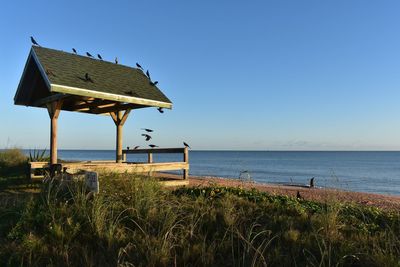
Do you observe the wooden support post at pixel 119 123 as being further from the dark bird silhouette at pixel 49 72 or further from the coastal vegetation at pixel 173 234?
the coastal vegetation at pixel 173 234

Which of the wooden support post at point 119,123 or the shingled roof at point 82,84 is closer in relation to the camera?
the shingled roof at point 82,84

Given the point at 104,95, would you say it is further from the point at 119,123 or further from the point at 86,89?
the point at 119,123

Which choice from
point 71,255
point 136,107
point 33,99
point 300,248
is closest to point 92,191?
point 71,255

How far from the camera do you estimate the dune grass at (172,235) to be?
457cm

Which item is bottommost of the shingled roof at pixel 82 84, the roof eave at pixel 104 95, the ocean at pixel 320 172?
the ocean at pixel 320 172

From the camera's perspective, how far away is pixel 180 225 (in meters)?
5.39

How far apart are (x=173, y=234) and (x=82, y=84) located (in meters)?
6.67

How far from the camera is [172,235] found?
4.99 metres

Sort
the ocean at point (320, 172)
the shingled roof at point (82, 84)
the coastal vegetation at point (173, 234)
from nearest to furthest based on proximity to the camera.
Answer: the coastal vegetation at point (173, 234) < the shingled roof at point (82, 84) < the ocean at point (320, 172)

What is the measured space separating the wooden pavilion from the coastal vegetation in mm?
3867

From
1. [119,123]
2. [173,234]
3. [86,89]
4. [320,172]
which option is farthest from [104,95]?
[320,172]

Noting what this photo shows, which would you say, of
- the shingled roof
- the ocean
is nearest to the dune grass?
the ocean

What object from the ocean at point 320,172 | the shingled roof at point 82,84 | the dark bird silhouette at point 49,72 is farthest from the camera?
the ocean at point 320,172

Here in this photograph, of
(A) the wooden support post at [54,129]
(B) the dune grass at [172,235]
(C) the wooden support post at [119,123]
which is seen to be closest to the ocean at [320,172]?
(B) the dune grass at [172,235]
